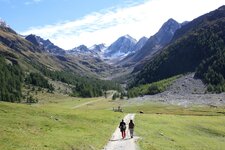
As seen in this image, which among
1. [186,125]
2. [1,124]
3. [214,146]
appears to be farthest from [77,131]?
[186,125]

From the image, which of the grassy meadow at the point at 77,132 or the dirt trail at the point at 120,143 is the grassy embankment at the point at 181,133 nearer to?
the grassy meadow at the point at 77,132

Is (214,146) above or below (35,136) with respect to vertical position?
below

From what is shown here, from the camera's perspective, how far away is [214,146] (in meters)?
77.1

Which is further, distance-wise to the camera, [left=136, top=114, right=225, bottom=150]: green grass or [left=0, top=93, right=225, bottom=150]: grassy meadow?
[left=136, top=114, right=225, bottom=150]: green grass

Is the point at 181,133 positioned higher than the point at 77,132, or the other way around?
the point at 77,132

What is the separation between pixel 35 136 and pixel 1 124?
8.70 m

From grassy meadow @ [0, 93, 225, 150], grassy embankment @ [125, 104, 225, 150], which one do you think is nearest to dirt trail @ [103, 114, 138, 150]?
grassy meadow @ [0, 93, 225, 150]

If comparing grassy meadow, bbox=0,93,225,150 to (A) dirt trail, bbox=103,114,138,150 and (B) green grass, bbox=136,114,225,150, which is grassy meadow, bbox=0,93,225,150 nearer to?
(B) green grass, bbox=136,114,225,150

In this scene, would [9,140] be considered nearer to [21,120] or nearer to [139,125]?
[21,120]

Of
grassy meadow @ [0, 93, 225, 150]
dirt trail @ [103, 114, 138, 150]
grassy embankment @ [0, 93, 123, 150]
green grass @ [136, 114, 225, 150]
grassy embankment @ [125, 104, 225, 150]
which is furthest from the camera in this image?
green grass @ [136, 114, 225, 150]

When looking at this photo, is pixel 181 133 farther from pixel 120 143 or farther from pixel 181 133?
pixel 120 143

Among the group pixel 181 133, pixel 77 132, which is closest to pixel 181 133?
pixel 181 133

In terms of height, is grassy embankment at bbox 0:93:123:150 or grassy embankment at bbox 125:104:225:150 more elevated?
grassy embankment at bbox 0:93:123:150

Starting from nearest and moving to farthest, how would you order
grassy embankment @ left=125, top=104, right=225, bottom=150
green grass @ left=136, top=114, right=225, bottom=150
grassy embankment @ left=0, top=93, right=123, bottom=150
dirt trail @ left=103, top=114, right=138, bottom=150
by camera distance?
grassy embankment @ left=0, top=93, right=123, bottom=150 → dirt trail @ left=103, top=114, right=138, bottom=150 → grassy embankment @ left=125, top=104, right=225, bottom=150 → green grass @ left=136, top=114, right=225, bottom=150
